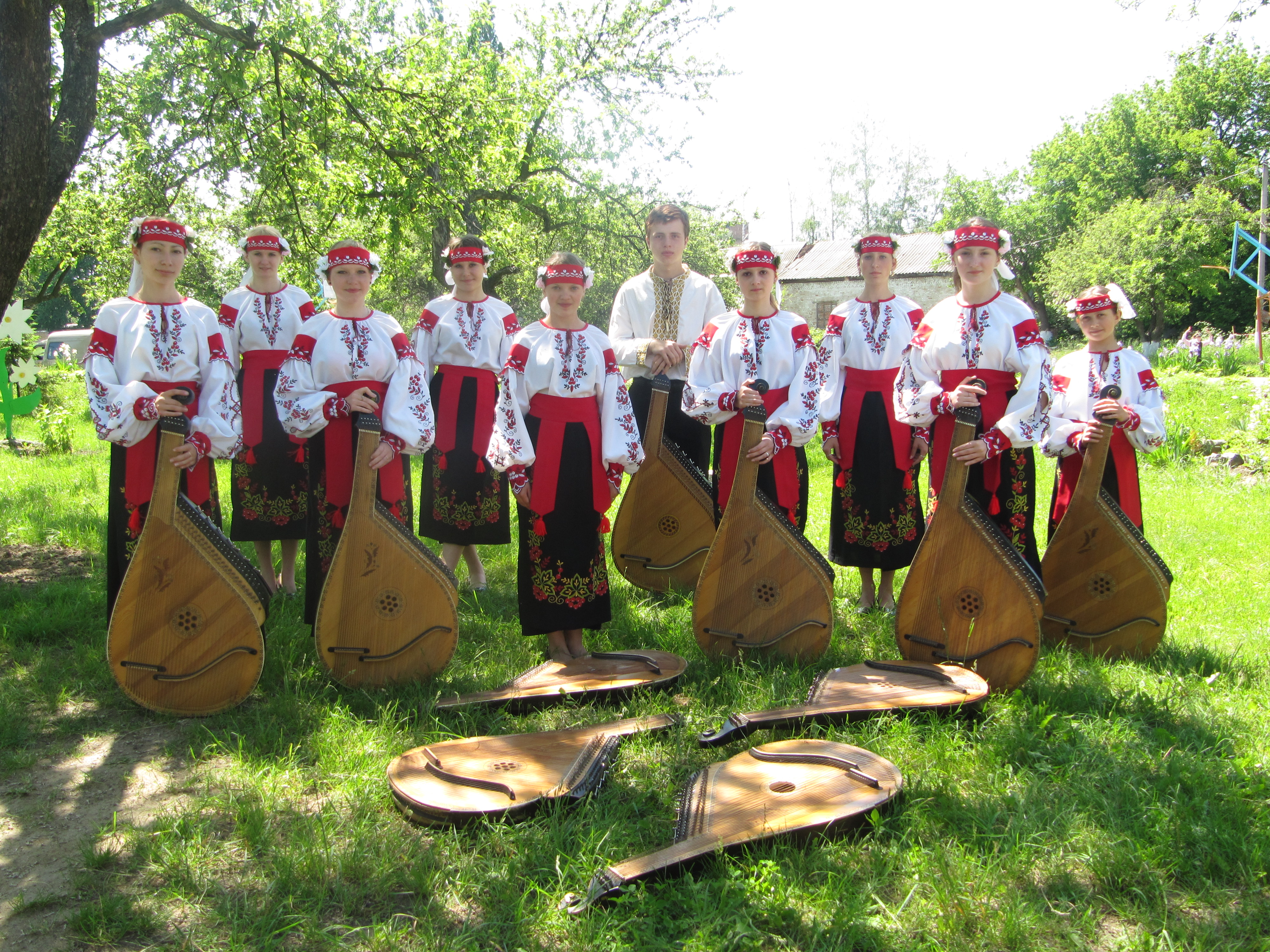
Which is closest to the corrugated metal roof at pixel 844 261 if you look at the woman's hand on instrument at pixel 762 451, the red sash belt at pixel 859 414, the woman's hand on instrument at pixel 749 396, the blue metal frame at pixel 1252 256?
the blue metal frame at pixel 1252 256

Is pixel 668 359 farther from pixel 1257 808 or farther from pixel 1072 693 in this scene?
pixel 1257 808

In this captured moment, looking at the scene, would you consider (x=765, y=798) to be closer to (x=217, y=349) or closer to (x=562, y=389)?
(x=562, y=389)

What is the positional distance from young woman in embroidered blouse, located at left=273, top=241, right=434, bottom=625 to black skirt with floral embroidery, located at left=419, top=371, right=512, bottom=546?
0.81 metres

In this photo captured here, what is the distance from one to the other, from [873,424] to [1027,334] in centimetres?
85

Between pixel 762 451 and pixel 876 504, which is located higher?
pixel 762 451

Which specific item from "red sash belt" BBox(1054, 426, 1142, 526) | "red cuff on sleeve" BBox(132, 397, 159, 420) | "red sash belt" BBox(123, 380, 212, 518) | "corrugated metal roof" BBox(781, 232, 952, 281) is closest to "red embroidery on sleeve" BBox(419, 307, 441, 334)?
"red sash belt" BBox(123, 380, 212, 518)

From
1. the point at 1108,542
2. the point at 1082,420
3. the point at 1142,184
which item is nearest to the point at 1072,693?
the point at 1108,542

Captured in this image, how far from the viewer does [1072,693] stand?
3262 mm

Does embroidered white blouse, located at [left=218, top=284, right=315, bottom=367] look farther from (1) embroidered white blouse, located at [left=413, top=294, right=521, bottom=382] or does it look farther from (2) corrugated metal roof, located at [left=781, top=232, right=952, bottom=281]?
(2) corrugated metal roof, located at [left=781, top=232, right=952, bottom=281]

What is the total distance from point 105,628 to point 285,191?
3757mm

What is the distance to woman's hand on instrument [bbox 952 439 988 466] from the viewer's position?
3.35m

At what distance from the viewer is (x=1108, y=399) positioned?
364 cm

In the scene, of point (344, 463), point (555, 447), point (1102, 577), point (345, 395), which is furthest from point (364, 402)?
point (1102, 577)

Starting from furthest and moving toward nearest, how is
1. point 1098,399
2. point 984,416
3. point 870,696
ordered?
point 1098,399 < point 984,416 < point 870,696
